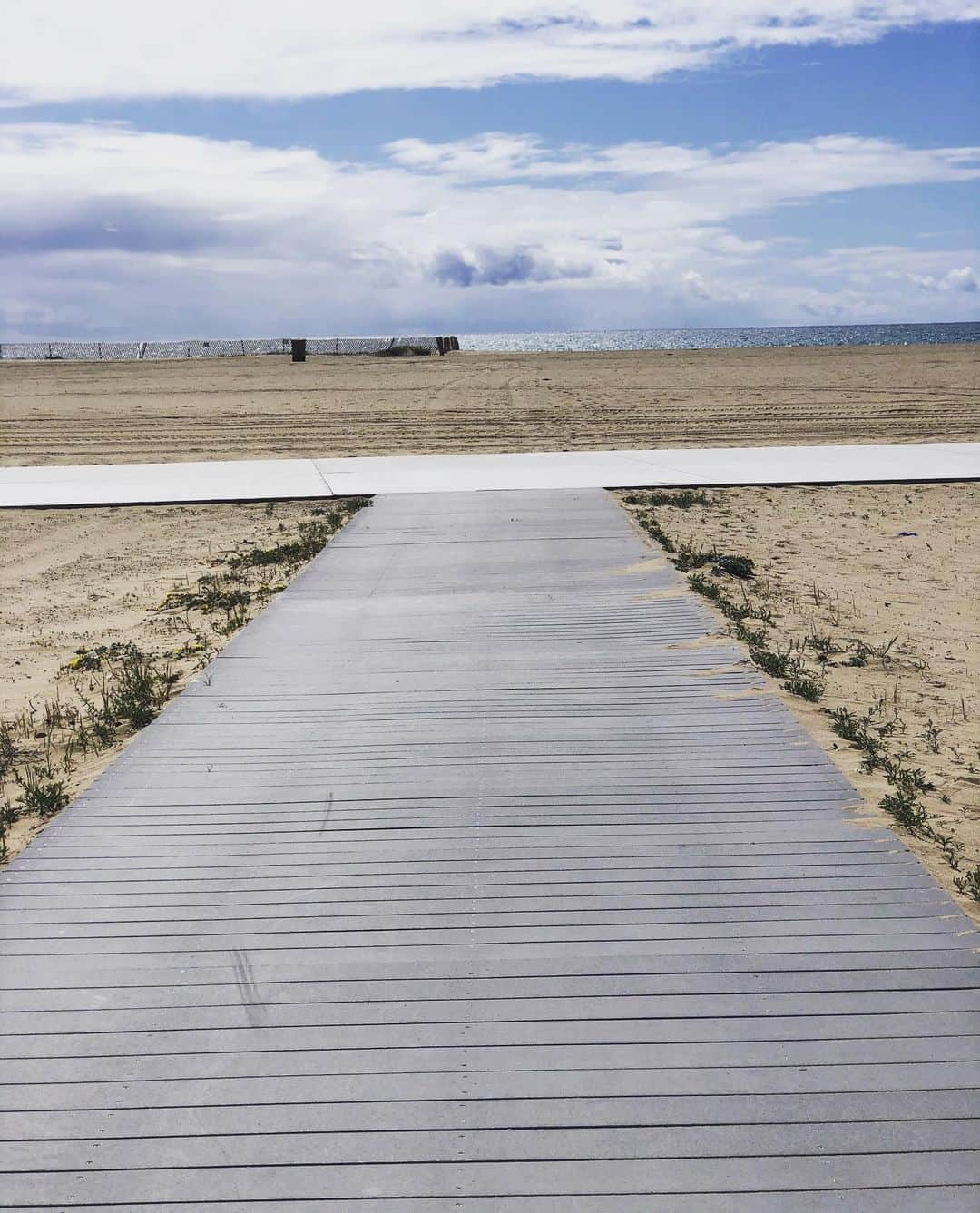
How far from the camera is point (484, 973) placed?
334 centimetres

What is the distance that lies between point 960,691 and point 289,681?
3611mm

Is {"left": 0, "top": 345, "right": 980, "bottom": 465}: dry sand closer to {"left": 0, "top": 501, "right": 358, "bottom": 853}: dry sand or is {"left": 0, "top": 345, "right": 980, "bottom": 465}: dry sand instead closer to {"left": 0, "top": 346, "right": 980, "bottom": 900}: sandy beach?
{"left": 0, "top": 346, "right": 980, "bottom": 900}: sandy beach

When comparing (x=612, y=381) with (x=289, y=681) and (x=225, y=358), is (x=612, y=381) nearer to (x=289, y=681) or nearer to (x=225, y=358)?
(x=225, y=358)

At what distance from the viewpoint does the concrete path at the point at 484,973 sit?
265cm

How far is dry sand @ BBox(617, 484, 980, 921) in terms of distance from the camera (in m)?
5.25

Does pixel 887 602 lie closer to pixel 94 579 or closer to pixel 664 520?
pixel 664 520

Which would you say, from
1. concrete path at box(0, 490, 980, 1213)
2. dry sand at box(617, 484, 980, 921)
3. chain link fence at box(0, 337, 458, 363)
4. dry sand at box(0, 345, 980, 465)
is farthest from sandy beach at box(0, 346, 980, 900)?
chain link fence at box(0, 337, 458, 363)

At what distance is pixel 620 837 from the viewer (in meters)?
4.18

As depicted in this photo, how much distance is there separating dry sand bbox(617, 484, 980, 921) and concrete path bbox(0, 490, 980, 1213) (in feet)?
1.87

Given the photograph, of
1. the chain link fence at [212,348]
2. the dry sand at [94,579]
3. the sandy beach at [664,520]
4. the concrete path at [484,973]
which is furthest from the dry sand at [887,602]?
the chain link fence at [212,348]

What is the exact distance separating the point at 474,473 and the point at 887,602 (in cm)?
660

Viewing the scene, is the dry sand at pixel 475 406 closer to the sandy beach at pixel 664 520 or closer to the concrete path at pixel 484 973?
the sandy beach at pixel 664 520

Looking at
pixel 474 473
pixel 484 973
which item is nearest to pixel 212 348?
pixel 474 473

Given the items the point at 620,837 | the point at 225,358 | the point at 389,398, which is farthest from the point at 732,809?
the point at 225,358
